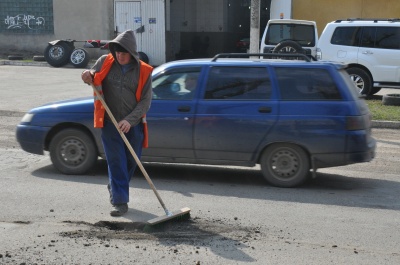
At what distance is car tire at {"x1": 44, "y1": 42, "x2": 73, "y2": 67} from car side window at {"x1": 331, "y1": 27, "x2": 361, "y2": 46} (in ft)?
40.6

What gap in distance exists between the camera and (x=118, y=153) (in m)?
6.46

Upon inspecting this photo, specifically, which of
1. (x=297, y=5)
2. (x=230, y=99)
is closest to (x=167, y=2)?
(x=297, y=5)

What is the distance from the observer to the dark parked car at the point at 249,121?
800cm

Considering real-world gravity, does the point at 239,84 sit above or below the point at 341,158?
above

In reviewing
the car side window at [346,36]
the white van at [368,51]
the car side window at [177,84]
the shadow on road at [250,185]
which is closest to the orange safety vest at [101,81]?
the shadow on road at [250,185]

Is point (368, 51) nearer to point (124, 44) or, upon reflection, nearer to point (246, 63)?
point (246, 63)

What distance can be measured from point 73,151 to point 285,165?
277cm

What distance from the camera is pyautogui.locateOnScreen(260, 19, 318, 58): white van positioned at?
65.6ft

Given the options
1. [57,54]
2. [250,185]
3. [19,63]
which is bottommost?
[250,185]

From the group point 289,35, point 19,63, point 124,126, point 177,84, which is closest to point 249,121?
point 177,84

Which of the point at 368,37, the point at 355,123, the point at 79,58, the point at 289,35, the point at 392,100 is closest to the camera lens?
the point at 355,123

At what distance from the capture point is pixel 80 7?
29.3 m

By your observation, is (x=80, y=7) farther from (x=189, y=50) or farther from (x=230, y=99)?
(x=230, y=99)

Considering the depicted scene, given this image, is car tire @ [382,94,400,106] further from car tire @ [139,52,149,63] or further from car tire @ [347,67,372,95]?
car tire @ [139,52,149,63]
